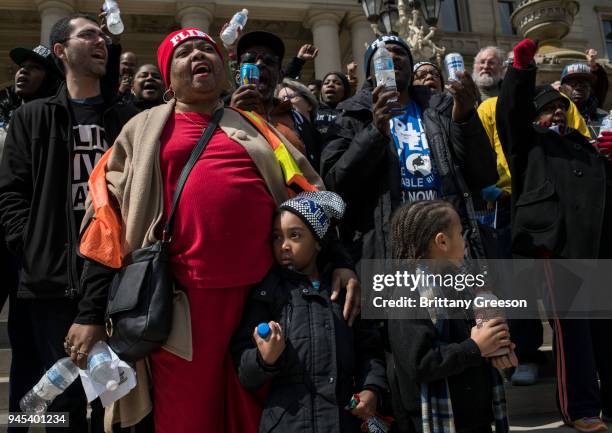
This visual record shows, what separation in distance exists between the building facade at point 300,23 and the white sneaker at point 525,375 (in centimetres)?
2020

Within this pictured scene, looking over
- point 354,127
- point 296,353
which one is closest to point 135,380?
point 296,353

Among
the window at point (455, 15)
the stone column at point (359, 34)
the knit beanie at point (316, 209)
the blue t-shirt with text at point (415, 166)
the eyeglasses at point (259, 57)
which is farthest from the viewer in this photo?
the window at point (455, 15)

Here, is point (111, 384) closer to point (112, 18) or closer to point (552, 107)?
point (112, 18)

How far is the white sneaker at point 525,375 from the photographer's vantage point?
4031 mm

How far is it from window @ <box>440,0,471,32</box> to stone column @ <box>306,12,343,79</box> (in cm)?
760

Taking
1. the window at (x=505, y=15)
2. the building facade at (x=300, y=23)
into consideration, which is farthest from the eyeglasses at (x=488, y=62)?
the window at (x=505, y=15)

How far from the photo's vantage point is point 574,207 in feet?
11.8

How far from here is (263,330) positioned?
239 centimetres

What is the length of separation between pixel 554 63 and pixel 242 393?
8564mm

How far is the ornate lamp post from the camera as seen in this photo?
842cm

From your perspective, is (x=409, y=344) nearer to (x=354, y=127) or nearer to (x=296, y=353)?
(x=296, y=353)

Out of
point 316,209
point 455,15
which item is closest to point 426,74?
point 316,209

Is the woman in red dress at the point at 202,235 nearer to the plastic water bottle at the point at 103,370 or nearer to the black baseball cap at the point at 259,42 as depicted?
the plastic water bottle at the point at 103,370

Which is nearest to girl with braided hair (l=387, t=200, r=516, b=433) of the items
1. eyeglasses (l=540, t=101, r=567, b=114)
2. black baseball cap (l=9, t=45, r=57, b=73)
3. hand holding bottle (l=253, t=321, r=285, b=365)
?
hand holding bottle (l=253, t=321, r=285, b=365)
